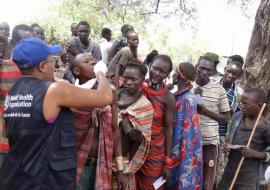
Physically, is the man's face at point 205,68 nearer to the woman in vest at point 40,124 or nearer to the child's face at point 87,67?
the child's face at point 87,67

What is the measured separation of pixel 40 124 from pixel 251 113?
203 cm

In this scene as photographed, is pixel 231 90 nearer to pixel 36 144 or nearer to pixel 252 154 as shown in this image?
pixel 252 154

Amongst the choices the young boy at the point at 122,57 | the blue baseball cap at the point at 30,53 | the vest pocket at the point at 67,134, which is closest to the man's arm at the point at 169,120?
the vest pocket at the point at 67,134

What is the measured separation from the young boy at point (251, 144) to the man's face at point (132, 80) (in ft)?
3.17

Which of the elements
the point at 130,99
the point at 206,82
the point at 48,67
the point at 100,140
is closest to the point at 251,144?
the point at 206,82

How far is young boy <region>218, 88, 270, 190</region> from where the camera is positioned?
357 cm

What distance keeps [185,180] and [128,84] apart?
1042mm

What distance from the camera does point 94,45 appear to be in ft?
20.6

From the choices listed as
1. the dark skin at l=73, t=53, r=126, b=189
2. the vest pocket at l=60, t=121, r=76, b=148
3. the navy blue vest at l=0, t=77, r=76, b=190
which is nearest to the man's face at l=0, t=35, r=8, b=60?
the dark skin at l=73, t=53, r=126, b=189

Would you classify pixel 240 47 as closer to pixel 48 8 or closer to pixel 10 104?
pixel 48 8

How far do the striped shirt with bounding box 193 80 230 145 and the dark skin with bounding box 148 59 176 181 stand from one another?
2.16 ft

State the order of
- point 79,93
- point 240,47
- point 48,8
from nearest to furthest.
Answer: point 79,93 < point 48,8 < point 240,47

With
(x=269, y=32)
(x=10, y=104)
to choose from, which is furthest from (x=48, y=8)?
(x=10, y=104)

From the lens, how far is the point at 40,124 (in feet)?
7.88
